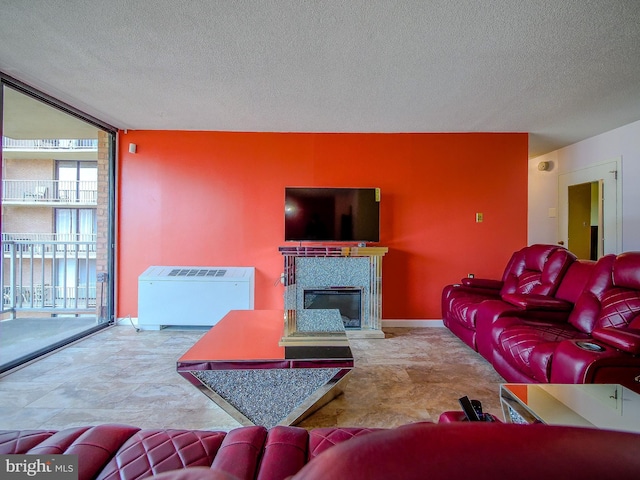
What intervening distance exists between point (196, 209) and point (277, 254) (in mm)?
1154

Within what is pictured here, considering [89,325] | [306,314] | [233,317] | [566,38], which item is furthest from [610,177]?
[89,325]

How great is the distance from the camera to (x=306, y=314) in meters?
2.62

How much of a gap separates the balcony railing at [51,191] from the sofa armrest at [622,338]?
7152 mm

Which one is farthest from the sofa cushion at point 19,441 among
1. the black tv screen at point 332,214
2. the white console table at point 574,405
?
the black tv screen at point 332,214

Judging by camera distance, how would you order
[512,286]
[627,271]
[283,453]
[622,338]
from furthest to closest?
[512,286]
[627,271]
[622,338]
[283,453]

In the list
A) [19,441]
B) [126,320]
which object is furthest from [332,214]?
[19,441]

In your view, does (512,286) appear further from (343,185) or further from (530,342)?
(343,185)

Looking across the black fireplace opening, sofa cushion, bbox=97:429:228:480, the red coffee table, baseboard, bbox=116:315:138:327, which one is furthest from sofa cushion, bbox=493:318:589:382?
baseboard, bbox=116:315:138:327

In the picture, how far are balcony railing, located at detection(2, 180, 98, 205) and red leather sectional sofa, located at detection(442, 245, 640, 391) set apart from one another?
664 centimetres

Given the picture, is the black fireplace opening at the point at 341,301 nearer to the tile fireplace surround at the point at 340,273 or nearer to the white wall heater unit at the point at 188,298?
the tile fireplace surround at the point at 340,273

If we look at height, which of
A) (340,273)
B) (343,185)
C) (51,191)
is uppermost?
(51,191)

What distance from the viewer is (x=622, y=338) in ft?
5.07

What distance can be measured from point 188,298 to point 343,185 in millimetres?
2280

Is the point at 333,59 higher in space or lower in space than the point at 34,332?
higher
